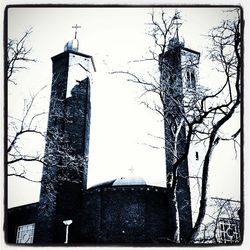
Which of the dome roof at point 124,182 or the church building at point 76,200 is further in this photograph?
the dome roof at point 124,182

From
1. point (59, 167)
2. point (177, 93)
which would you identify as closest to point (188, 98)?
point (177, 93)

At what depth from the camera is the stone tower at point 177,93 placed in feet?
18.1

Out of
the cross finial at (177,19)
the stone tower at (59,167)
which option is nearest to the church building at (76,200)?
the stone tower at (59,167)

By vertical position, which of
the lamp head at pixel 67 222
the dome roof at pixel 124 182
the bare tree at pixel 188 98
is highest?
the bare tree at pixel 188 98

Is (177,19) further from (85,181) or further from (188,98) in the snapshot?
(85,181)

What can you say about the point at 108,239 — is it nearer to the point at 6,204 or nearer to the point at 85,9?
the point at 6,204

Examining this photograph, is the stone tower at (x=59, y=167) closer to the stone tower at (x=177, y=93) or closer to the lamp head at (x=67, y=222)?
the lamp head at (x=67, y=222)

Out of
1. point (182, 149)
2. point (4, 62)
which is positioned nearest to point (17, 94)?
point (4, 62)

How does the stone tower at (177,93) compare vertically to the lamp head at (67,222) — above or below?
above

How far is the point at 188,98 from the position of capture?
554 cm

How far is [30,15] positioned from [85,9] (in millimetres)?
629

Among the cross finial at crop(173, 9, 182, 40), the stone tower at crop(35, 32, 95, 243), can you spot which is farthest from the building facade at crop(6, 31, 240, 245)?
the cross finial at crop(173, 9, 182, 40)

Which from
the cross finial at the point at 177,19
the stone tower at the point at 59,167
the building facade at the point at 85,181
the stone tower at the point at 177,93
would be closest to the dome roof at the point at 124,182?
the building facade at the point at 85,181

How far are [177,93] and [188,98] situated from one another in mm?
183
